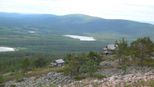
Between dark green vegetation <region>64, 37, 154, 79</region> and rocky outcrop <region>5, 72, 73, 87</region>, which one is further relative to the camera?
dark green vegetation <region>64, 37, 154, 79</region>

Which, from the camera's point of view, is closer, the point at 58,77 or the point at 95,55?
the point at 58,77

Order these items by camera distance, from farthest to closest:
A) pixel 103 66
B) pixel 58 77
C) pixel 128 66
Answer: pixel 103 66 < pixel 128 66 < pixel 58 77

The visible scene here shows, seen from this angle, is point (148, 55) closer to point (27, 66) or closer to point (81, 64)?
point (81, 64)

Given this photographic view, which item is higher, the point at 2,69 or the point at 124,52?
the point at 124,52

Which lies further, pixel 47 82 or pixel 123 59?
pixel 123 59

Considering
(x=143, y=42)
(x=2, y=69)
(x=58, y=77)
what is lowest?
(x=2, y=69)

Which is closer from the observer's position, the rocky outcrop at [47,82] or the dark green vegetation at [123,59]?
the rocky outcrop at [47,82]

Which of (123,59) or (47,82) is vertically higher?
(123,59)

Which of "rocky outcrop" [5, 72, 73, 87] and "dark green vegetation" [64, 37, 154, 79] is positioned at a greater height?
"dark green vegetation" [64, 37, 154, 79]

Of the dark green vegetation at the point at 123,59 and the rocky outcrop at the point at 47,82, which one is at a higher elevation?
the dark green vegetation at the point at 123,59

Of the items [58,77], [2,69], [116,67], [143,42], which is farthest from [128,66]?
[2,69]

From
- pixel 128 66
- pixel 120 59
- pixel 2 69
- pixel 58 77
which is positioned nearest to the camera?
pixel 58 77
